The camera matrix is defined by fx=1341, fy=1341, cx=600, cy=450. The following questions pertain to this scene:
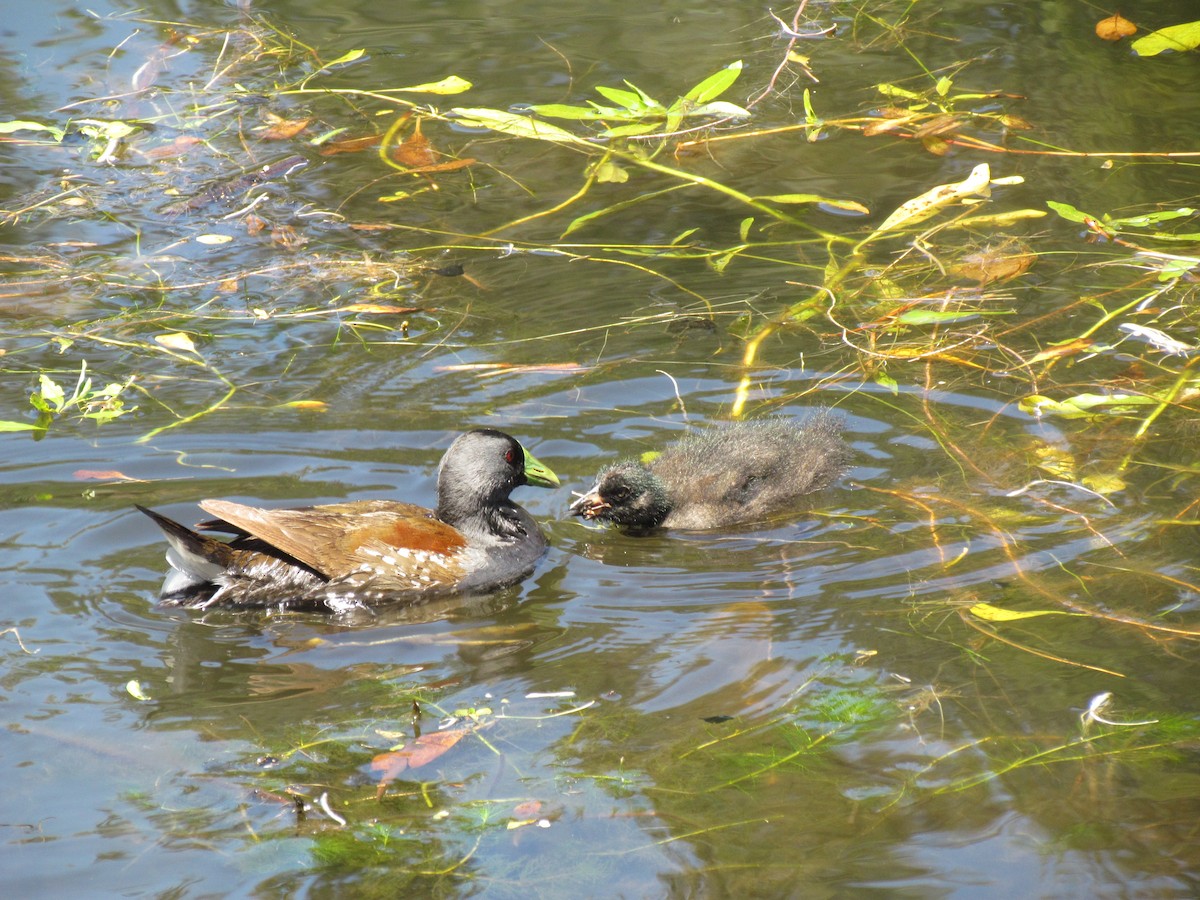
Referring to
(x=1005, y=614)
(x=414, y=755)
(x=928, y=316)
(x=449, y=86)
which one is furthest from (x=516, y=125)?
(x=414, y=755)

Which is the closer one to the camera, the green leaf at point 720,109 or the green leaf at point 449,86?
the green leaf at point 720,109

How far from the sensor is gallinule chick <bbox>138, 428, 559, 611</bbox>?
5500 mm

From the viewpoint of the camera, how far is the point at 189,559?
213 inches

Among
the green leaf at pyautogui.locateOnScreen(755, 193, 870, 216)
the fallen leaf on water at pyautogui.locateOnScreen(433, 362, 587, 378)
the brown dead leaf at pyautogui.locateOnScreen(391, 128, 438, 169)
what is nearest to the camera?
the fallen leaf on water at pyautogui.locateOnScreen(433, 362, 587, 378)

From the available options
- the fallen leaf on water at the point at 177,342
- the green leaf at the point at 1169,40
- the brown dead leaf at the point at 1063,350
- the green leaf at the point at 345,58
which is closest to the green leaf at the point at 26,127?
the green leaf at the point at 345,58

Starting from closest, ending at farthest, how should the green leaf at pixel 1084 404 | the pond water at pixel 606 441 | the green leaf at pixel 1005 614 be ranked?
the pond water at pixel 606 441, the green leaf at pixel 1005 614, the green leaf at pixel 1084 404

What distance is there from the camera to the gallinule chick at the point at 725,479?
19.9 ft

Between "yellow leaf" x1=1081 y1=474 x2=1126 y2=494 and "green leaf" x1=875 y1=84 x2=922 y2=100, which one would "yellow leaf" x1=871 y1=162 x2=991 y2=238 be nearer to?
"green leaf" x1=875 y1=84 x2=922 y2=100

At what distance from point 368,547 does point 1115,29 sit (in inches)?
301

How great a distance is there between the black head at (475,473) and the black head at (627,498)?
0.39 metres

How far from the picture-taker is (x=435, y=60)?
34.6ft

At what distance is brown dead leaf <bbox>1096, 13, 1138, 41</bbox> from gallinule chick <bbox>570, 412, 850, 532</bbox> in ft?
18.8

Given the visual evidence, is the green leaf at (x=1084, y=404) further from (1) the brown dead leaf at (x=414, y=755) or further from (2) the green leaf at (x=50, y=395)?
(2) the green leaf at (x=50, y=395)

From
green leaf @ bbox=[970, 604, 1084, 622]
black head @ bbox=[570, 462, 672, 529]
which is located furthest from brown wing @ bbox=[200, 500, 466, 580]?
green leaf @ bbox=[970, 604, 1084, 622]
